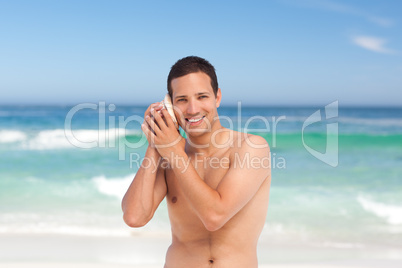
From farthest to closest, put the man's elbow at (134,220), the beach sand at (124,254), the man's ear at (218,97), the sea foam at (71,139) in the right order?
the sea foam at (71,139)
the beach sand at (124,254)
the man's ear at (218,97)
the man's elbow at (134,220)

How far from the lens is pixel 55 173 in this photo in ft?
36.5

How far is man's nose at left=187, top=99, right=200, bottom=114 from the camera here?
86.1 inches

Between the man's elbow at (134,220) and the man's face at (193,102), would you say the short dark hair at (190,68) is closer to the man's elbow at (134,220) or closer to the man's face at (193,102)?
the man's face at (193,102)

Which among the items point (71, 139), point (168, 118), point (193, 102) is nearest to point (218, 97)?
point (193, 102)

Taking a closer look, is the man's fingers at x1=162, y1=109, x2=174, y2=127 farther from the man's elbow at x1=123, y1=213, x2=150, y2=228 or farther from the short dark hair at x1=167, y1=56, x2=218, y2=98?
the man's elbow at x1=123, y1=213, x2=150, y2=228

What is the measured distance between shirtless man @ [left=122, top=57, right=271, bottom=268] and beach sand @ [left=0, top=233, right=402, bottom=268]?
242 cm

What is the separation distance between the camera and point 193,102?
2207 mm

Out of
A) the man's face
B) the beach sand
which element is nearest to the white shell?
the man's face

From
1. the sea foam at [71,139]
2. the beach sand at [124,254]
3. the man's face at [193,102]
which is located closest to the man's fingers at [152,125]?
the man's face at [193,102]

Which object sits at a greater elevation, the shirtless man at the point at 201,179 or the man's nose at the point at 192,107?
the man's nose at the point at 192,107

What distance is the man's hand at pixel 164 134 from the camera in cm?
204

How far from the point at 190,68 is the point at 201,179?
0.60 meters

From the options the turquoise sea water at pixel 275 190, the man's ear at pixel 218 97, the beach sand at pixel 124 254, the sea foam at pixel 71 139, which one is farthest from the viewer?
the sea foam at pixel 71 139

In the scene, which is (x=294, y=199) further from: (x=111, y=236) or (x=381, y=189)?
(x=111, y=236)
